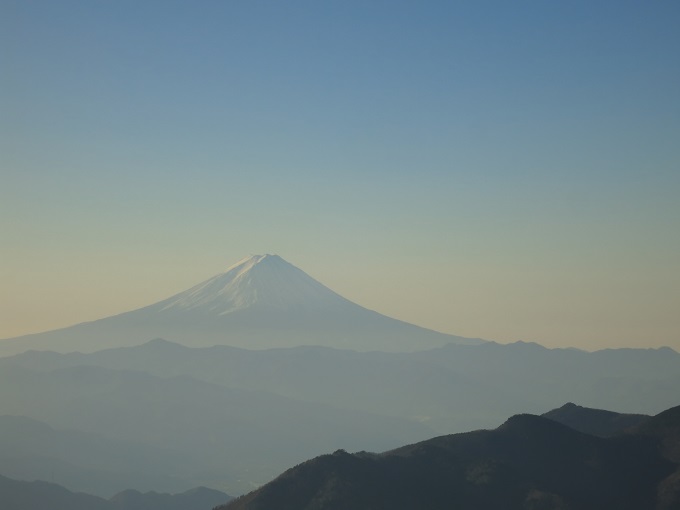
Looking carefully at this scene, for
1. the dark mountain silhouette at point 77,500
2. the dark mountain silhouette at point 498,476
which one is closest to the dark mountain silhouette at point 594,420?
the dark mountain silhouette at point 498,476

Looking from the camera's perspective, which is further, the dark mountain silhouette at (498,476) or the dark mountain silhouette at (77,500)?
the dark mountain silhouette at (77,500)

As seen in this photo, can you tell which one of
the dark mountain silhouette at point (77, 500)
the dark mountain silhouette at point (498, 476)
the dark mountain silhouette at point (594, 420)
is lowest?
the dark mountain silhouette at point (498, 476)

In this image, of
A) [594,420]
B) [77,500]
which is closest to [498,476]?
[594,420]

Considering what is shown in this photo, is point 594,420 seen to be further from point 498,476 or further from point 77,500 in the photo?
point 77,500

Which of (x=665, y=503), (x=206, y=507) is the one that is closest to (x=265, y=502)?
(x=665, y=503)

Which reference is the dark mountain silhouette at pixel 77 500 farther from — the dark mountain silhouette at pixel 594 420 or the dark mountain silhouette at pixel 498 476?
the dark mountain silhouette at pixel 498 476

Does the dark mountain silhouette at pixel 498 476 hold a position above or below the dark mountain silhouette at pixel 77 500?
below

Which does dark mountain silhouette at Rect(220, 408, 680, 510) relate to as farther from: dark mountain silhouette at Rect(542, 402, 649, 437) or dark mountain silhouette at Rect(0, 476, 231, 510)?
dark mountain silhouette at Rect(0, 476, 231, 510)

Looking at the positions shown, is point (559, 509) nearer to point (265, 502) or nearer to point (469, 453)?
point (469, 453)
